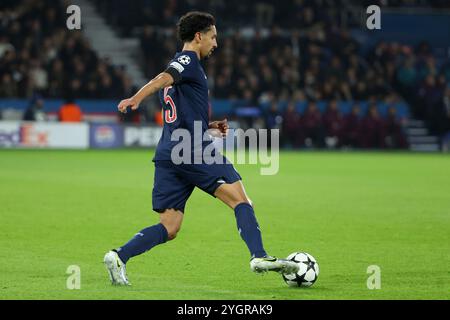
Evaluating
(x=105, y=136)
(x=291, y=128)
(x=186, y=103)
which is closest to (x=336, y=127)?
(x=291, y=128)

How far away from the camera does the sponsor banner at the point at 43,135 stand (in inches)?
1070

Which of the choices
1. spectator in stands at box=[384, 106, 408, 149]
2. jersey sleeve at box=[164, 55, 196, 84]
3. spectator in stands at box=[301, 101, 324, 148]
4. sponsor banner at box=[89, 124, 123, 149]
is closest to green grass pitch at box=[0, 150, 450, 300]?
jersey sleeve at box=[164, 55, 196, 84]

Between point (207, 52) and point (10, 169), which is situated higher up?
point (207, 52)

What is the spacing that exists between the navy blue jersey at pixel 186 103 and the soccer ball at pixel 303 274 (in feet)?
3.87

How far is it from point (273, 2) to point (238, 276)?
26747mm

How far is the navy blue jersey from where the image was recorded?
25.1ft

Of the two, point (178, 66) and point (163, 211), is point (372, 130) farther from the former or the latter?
point (178, 66)

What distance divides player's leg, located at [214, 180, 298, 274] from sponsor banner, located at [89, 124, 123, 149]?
20.9 metres

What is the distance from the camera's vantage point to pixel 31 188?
16.5 metres

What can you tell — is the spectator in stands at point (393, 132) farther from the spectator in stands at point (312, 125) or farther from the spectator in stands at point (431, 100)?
the spectator in stands at point (312, 125)

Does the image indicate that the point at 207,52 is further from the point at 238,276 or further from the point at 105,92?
the point at 105,92

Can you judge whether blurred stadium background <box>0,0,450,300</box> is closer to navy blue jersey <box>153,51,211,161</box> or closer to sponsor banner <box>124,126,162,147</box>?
sponsor banner <box>124,126,162,147</box>

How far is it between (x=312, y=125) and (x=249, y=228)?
23.1 m
